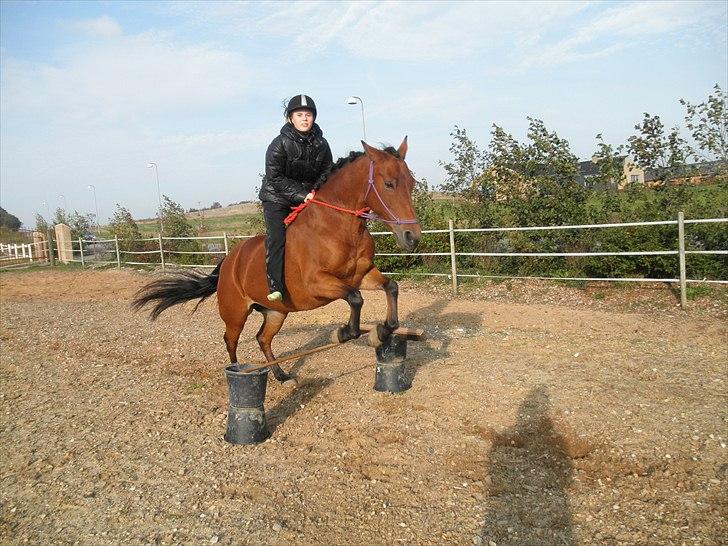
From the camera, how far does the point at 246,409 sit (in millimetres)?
4855

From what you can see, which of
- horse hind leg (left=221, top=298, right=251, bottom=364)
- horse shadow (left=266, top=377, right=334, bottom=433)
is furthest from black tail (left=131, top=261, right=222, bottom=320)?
horse shadow (left=266, top=377, right=334, bottom=433)

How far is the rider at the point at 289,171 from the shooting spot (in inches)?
210

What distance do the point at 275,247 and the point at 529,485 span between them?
313 centimetres

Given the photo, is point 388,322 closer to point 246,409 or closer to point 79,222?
point 246,409

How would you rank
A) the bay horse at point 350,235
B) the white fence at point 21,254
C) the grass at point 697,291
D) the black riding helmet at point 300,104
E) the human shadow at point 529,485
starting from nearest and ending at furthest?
the human shadow at point 529,485, the bay horse at point 350,235, the black riding helmet at point 300,104, the grass at point 697,291, the white fence at point 21,254

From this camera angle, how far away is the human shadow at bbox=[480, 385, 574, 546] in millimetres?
3223

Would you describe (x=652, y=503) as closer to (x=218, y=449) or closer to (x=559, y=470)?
(x=559, y=470)

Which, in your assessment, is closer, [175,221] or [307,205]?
[307,205]

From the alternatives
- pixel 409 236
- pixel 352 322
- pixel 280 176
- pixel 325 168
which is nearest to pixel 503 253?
pixel 325 168

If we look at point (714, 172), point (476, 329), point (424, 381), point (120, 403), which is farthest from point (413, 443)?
point (714, 172)

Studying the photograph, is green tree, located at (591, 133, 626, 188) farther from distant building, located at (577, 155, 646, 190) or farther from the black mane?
the black mane

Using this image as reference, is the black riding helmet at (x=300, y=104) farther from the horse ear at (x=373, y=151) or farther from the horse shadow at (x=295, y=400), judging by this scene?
the horse shadow at (x=295, y=400)

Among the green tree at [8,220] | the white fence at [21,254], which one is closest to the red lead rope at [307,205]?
the white fence at [21,254]

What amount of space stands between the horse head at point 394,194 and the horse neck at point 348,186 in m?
0.12
